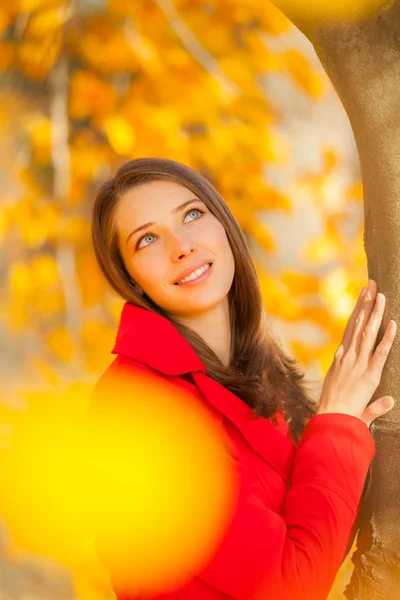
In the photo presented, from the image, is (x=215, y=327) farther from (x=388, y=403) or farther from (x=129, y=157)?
(x=129, y=157)

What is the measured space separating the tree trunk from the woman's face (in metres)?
0.37

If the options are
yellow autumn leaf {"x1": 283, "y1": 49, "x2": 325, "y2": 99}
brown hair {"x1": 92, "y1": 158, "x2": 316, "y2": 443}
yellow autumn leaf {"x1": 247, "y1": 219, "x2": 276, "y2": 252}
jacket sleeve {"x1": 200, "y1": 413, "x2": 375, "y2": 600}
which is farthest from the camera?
yellow autumn leaf {"x1": 283, "y1": 49, "x2": 325, "y2": 99}

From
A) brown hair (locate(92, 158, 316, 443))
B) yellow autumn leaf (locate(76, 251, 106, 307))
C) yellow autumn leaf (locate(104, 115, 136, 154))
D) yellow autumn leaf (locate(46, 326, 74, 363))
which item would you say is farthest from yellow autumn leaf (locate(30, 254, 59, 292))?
brown hair (locate(92, 158, 316, 443))

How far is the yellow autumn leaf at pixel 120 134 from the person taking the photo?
420 cm

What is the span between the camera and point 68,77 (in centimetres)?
431

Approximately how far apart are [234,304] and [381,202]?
0.53 meters

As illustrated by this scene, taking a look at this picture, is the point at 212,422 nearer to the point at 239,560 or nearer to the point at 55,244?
the point at 239,560

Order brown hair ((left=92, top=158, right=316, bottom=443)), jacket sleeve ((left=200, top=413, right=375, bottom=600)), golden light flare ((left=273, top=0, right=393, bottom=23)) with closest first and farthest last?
1. jacket sleeve ((left=200, top=413, right=375, bottom=600))
2. golden light flare ((left=273, top=0, right=393, bottom=23))
3. brown hair ((left=92, top=158, right=316, bottom=443))

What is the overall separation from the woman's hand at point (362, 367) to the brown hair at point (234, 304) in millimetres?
207

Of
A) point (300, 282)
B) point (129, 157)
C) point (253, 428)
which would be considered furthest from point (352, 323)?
point (129, 157)

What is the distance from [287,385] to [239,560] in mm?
656

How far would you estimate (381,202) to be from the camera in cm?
163

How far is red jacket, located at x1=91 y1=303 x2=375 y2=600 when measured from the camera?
1.51 metres

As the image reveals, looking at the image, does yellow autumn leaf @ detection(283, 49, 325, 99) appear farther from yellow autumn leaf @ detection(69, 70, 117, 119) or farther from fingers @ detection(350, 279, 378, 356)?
fingers @ detection(350, 279, 378, 356)
